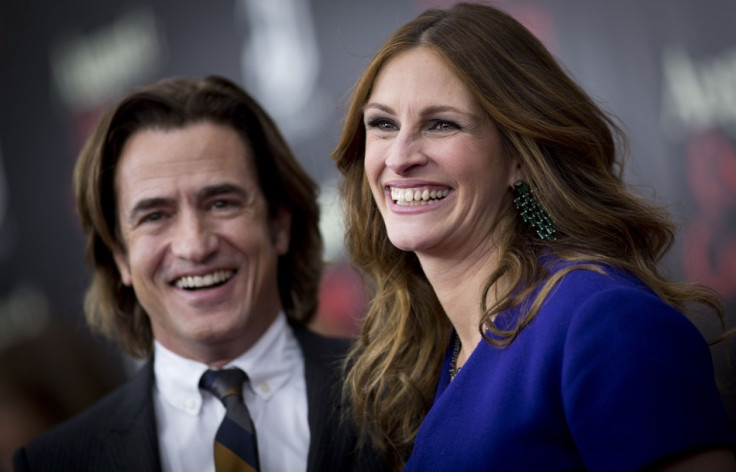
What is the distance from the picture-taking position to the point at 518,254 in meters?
2.07

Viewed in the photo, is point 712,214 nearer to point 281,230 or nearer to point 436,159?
point 436,159

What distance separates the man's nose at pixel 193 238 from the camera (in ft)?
8.75

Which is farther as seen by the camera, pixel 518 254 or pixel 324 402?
pixel 324 402

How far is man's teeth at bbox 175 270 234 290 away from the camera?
107 inches

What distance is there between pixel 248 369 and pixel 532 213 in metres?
1.02

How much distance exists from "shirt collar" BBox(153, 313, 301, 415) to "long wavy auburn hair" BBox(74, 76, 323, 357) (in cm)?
29

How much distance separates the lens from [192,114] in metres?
2.87

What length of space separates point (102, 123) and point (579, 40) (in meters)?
1.56

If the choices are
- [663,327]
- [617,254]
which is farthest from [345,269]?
[663,327]

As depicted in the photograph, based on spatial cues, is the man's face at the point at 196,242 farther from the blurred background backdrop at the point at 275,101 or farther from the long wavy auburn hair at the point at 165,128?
the blurred background backdrop at the point at 275,101

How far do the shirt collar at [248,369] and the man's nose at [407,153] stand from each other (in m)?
0.90

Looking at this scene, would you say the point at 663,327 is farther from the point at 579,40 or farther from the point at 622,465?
the point at 579,40

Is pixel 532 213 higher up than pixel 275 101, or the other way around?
pixel 275 101

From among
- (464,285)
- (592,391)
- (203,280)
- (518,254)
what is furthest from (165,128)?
(592,391)
